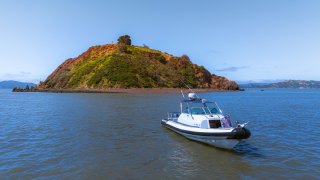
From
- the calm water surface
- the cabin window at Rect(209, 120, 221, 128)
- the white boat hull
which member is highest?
the cabin window at Rect(209, 120, 221, 128)

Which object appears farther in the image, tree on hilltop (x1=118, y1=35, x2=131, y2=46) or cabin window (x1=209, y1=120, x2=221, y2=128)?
tree on hilltop (x1=118, y1=35, x2=131, y2=46)

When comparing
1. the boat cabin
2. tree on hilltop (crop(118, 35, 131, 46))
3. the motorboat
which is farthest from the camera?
tree on hilltop (crop(118, 35, 131, 46))

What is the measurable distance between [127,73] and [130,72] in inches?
58.8

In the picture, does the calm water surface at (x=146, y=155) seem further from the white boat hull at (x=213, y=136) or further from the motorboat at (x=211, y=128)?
the motorboat at (x=211, y=128)

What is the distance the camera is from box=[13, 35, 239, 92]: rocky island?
77938 millimetres

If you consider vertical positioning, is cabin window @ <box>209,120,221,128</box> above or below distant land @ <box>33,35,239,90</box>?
below

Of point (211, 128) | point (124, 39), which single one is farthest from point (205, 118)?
point (124, 39)

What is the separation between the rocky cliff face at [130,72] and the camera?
258ft

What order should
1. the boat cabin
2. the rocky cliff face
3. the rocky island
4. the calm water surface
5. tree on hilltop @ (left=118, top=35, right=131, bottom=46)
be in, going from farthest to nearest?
tree on hilltop @ (left=118, top=35, right=131, bottom=46)
the rocky cliff face
the rocky island
the boat cabin
the calm water surface

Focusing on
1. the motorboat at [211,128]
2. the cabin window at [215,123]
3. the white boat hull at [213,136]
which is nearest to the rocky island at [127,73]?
the motorboat at [211,128]

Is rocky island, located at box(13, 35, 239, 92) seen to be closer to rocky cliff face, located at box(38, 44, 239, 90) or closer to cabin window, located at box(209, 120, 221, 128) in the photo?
rocky cliff face, located at box(38, 44, 239, 90)

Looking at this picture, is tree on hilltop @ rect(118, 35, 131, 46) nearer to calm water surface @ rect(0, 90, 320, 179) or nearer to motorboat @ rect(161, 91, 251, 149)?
calm water surface @ rect(0, 90, 320, 179)

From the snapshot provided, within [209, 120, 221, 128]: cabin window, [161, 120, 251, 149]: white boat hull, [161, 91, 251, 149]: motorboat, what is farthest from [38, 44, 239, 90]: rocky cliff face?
[209, 120, 221, 128]: cabin window

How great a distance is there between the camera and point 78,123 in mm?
17219
